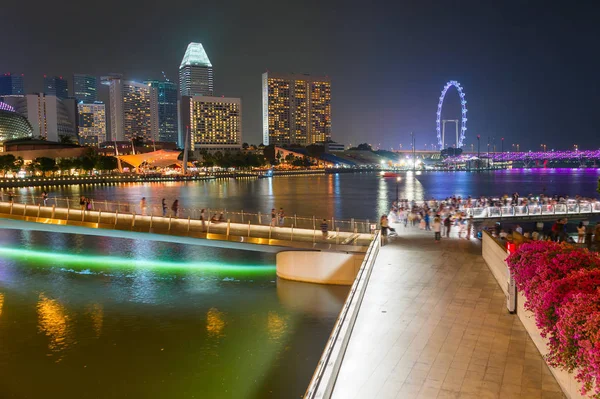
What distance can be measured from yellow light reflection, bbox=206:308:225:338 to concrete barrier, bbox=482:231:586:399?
28.6ft

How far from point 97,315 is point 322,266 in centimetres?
872

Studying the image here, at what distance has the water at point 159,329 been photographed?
12.8 meters

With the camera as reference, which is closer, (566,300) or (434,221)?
(566,300)

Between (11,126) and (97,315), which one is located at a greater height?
(11,126)

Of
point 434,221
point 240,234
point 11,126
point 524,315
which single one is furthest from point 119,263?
point 11,126

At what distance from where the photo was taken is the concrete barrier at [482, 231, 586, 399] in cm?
661

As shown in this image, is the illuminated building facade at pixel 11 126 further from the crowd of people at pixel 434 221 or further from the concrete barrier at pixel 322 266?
the crowd of people at pixel 434 221

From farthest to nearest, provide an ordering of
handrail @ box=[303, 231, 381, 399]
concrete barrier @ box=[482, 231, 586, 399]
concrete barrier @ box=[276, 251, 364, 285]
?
concrete barrier @ box=[276, 251, 364, 285] < concrete barrier @ box=[482, 231, 586, 399] < handrail @ box=[303, 231, 381, 399]

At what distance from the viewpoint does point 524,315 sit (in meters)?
9.23

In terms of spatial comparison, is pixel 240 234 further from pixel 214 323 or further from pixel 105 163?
pixel 105 163

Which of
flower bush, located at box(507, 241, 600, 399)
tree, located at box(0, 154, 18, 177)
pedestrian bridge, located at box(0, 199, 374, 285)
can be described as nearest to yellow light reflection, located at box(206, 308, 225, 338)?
pedestrian bridge, located at box(0, 199, 374, 285)

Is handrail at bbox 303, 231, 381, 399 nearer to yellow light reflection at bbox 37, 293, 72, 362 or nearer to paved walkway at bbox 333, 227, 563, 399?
paved walkway at bbox 333, 227, 563, 399

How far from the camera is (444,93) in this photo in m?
154

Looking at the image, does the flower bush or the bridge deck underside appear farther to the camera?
the bridge deck underside
